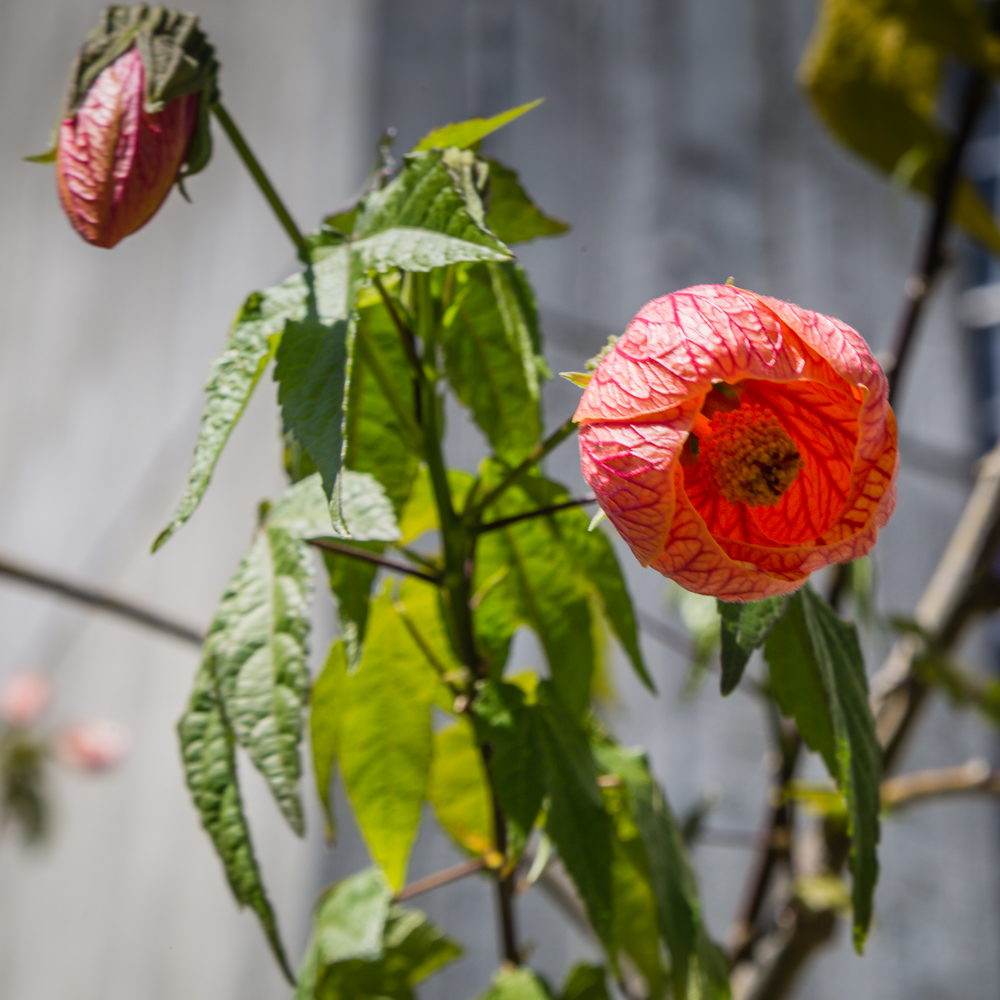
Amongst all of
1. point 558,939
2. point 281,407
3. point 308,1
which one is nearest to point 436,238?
point 281,407

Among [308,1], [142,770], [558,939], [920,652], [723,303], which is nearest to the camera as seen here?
[723,303]

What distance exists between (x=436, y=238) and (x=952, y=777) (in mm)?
446

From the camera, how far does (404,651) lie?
327 millimetres

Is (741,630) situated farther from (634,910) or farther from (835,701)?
(634,910)

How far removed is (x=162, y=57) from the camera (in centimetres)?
26

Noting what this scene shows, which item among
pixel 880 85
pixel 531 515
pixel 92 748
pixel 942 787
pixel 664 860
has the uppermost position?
pixel 880 85

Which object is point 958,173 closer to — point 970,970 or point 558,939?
point 558,939

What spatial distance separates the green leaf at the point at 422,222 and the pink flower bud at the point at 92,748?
1147mm

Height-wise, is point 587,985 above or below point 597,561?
below

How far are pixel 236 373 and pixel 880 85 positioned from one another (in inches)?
21.6

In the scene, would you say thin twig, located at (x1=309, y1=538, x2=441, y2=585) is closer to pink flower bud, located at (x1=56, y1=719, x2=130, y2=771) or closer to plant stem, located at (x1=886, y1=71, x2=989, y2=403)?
plant stem, located at (x1=886, y1=71, x2=989, y2=403)

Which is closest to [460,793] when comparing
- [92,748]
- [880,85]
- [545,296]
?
[880,85]

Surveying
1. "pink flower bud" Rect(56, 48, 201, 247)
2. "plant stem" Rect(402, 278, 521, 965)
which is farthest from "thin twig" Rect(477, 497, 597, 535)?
"pink flower bud" Rect(56, 48, 201, 247)

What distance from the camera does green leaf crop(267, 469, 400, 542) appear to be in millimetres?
250
